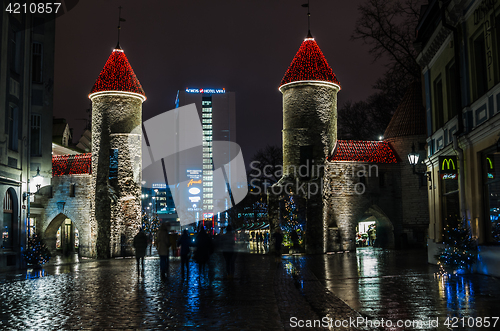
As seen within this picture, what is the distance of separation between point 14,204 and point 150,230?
23.8m

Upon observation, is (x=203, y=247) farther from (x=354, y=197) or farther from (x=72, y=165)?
(x=72, y=165)

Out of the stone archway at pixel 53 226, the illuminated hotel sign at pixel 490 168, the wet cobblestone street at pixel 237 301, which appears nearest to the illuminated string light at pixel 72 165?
the stone archway at pixel 53 226

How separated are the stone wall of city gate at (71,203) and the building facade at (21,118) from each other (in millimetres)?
11122

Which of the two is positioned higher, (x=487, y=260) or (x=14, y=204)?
(x=14, y=204)

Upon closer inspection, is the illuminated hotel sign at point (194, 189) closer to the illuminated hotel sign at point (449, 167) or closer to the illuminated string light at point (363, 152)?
the illuminated string light at point (363, 152)

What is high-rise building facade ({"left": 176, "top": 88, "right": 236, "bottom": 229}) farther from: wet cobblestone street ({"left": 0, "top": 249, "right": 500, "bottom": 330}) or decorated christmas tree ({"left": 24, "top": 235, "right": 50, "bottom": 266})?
wet cobblestone street ({"left": 0, "top": 249, "right": 500, "bottom": 330})

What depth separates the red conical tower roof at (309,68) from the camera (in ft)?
111

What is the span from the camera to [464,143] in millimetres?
15383

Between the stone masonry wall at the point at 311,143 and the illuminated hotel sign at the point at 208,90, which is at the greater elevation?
the illuminated hotel sign at the point at 208,90

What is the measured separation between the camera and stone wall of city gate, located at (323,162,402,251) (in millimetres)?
33719

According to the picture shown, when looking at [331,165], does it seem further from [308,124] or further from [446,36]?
[446,36]

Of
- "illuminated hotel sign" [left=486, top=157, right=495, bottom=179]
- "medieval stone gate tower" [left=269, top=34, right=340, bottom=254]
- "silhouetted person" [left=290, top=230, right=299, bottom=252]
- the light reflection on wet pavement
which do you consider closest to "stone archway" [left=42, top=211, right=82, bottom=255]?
"medieval stone gate tower" [left=269, top=34, right=340, bottom=254]

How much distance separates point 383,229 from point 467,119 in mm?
21809


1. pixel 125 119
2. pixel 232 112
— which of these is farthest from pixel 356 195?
pixel 232 112
